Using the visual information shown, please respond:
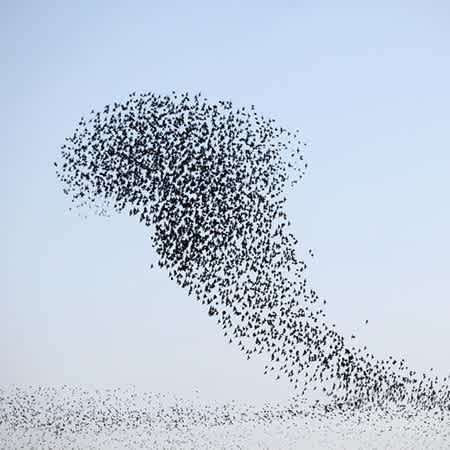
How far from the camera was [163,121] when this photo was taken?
13.9 meters

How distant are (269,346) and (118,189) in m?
3.93

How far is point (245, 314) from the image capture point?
13.1 metres

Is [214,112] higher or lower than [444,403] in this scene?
higher

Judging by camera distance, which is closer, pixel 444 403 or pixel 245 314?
pixel 245 314

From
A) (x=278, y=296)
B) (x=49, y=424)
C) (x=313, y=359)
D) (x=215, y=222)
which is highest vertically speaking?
(x=215, y=222)

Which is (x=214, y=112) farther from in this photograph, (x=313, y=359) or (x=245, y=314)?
(x=313, y=359)

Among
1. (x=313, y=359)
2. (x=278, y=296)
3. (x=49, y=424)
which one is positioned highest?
(x=278, y=296)

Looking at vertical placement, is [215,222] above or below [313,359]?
above

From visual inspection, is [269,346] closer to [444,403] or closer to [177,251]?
[177,251]

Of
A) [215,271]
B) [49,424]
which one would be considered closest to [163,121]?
[215,271]

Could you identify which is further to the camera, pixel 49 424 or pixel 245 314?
pixel 49 424

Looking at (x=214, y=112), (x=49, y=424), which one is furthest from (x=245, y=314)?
(x=49, y=424)

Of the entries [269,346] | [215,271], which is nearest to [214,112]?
[215,271]

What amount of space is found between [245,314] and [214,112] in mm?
3714
